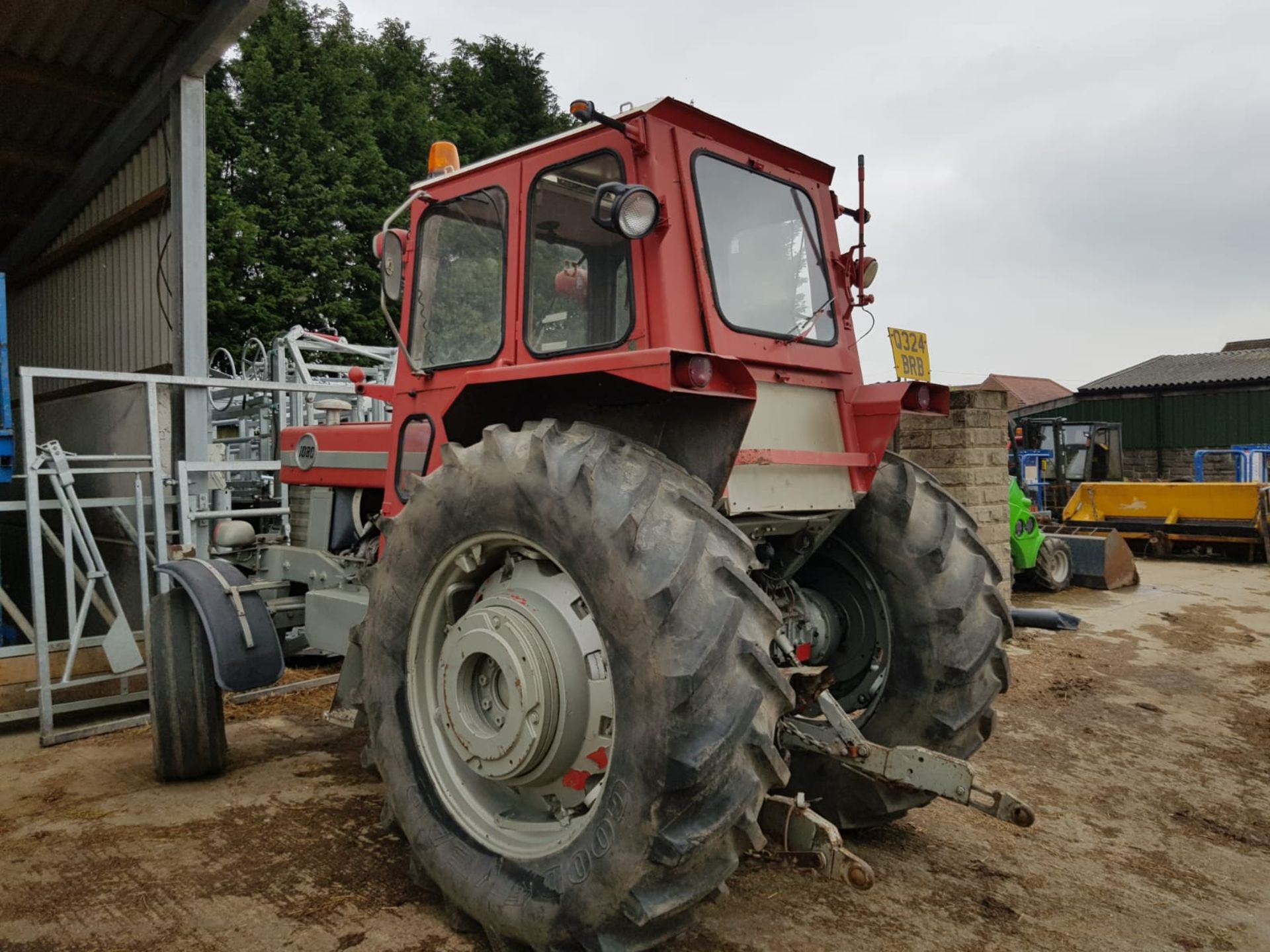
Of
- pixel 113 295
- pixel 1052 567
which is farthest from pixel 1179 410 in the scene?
pixel 113 295

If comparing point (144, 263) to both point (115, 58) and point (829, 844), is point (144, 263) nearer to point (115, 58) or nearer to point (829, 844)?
point (115, 58)

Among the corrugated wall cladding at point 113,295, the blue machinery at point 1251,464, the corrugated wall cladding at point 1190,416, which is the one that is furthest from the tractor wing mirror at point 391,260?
the corrugated wall cladding at point 1190,416

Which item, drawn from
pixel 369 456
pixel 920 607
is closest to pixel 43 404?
pixel 369 456

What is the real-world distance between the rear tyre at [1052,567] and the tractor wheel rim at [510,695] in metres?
9.12

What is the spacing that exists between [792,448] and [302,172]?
59.3 ft

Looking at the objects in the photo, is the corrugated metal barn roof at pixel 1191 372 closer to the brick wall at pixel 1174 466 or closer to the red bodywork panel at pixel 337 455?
the brick wall at pixel 1174 466

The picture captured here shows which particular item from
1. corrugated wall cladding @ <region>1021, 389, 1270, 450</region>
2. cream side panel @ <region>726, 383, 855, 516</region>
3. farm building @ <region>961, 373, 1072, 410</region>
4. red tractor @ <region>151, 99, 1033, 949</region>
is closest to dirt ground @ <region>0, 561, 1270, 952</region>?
red tractor @ <region>151, 99, 1033, 949</region>

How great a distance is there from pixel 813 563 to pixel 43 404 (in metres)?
8.46

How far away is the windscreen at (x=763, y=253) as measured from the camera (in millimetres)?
3166

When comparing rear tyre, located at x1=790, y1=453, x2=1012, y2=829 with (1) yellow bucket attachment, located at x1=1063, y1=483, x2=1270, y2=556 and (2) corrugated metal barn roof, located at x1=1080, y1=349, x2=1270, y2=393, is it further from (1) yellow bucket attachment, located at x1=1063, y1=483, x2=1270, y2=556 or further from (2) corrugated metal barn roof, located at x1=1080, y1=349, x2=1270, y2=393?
(2) corrugated metal barn roof, located at x1=1080, y1=349, x2=1270, y2=393

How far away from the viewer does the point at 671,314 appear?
2936 millimetres

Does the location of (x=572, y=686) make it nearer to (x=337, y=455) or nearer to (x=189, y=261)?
(x=337, y=455)

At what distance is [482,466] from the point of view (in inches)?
111

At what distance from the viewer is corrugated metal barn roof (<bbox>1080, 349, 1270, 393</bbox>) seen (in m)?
26.1
